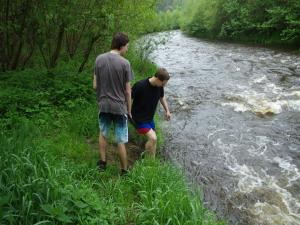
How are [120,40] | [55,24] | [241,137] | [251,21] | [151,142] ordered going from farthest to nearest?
[251,21]
[55,24]
[241,137]
[151,142]
[120,40]

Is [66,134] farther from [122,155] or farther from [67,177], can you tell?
Result: [67,177]

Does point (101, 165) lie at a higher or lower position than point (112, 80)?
lower

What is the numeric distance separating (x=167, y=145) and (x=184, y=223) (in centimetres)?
377

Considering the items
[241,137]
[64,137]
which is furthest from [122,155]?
[241,137]

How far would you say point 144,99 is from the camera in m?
6.32

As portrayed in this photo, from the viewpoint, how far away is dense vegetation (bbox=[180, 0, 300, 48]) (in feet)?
73.0

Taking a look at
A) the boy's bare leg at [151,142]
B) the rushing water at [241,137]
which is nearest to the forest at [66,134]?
the boy's bare leg at [151,142]

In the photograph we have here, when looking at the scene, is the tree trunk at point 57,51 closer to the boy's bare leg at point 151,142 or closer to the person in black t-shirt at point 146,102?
the person in black t-shirt at point 146,102

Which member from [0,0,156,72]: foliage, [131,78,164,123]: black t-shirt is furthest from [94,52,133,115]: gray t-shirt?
[0,0,156,72]: foliage

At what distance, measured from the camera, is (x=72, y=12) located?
857cm

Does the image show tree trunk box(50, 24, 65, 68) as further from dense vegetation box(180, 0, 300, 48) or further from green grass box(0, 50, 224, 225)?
dense vegetation box(180, 0, 300, 48)

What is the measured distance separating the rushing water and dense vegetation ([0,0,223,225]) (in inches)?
36.0

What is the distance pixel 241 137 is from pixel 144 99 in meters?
3.39

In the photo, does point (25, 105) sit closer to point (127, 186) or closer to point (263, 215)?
point (127, 186)
